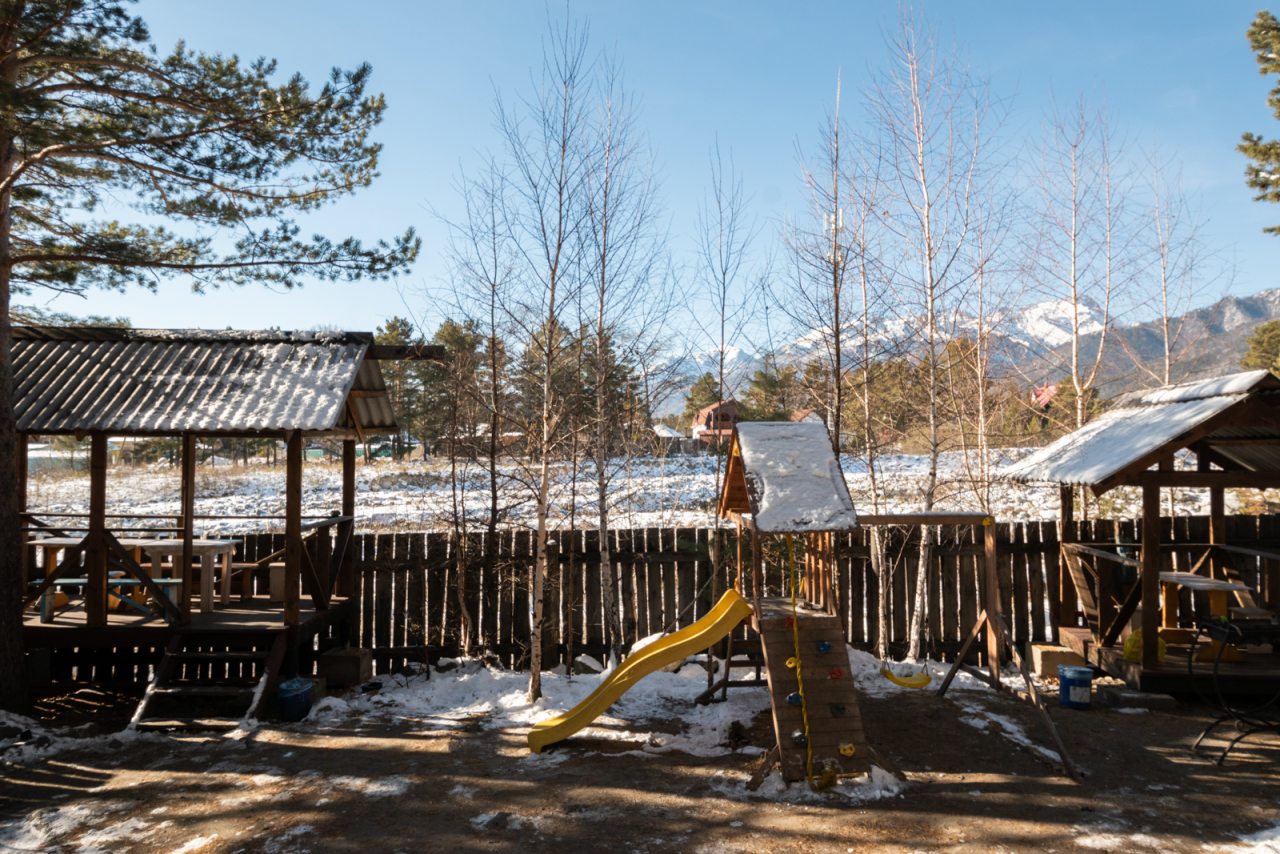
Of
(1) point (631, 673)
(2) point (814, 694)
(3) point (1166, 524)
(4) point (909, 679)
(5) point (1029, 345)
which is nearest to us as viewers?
(2) point (814, 694)

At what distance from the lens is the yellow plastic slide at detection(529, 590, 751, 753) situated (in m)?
7.05

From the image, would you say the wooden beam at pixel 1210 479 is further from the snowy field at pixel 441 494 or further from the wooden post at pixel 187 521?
the wooden post at pixel 187 521

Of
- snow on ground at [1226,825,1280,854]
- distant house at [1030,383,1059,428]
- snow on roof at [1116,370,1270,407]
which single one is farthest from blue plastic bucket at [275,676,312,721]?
distant house at [1030,383,1059,428]

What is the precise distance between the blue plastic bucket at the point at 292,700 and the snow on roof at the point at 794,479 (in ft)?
16.1

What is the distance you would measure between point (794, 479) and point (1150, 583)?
4.26 metres

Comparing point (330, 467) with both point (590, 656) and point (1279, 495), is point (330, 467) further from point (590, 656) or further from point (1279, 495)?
point (1279, 495)

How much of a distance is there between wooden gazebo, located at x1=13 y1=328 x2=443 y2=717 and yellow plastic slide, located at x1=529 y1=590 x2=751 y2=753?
131 inches

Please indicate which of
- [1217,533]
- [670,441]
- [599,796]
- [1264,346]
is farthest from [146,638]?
[1264,346]

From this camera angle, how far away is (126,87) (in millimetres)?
8617

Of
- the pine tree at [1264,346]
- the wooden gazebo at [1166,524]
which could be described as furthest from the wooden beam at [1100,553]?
the pine tree at [1264,346]

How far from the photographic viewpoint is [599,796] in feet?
19.9

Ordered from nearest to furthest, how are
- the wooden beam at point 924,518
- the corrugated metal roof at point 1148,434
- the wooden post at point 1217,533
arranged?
the wooden beam at point 924,518 < the corrugated metal roof at point 1148,434 < the wooden post at point 1217,533

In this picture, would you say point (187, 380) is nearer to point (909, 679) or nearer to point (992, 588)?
point (909, 679)

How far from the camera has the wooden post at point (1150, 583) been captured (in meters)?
8.19
